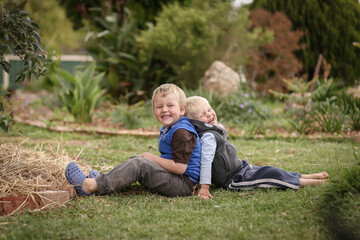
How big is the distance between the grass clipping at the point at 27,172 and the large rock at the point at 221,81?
599 cm

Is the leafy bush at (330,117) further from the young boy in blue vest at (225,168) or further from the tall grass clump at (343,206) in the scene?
the tall grass clump at (343,206)

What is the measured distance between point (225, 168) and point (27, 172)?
1634mm

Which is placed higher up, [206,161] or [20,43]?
[20,43]

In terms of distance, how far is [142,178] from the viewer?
3020 millimetres

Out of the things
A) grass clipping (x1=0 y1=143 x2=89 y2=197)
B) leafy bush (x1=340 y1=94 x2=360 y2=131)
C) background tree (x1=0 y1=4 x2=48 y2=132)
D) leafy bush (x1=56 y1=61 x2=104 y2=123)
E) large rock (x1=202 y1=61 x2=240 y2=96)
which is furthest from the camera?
large rock (x1=202 y1=61 x2=240 y2=96)

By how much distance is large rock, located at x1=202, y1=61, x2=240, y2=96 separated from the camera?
898 centimetres

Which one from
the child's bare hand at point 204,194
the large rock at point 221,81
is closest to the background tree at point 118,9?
the large rock at point 221,81

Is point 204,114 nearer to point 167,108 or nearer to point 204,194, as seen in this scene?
point 167,108

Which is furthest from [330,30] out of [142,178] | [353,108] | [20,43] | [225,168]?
[20,43]

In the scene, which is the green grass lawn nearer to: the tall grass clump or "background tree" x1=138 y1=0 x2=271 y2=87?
the tall grass clump

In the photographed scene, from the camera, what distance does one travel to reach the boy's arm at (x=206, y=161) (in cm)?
303

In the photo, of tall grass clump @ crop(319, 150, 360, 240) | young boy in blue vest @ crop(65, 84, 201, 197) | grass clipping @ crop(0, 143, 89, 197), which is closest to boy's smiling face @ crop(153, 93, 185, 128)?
young boy in blue vest @ crop(65, 84, 201, 197)

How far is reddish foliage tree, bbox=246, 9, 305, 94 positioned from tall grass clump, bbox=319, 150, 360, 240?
10043 mm

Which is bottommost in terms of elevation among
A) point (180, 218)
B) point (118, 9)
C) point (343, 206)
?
point (180, 218)
